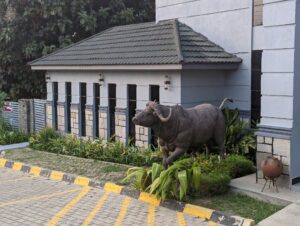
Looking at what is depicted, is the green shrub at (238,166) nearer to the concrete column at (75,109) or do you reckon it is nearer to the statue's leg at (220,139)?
the statue's leg at (220,139)

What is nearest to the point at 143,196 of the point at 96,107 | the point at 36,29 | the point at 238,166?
the point at 238,166

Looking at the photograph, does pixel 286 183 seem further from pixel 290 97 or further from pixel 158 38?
pixel 158 38

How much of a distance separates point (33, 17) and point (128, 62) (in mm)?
9154

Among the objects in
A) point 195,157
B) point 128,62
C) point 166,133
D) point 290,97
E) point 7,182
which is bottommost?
point 7,182

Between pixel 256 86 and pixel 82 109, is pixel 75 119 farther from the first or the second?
pixel 256 86

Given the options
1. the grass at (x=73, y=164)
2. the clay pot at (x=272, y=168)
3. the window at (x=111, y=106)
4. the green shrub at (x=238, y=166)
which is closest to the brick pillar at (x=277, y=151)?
the clay pot at (x=272, y=168)

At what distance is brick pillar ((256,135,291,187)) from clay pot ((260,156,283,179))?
1.03 ft

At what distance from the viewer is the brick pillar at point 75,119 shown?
574 inches

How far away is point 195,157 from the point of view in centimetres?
1015

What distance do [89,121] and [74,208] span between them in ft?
19.8

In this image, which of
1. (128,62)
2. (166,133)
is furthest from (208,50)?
(166,133)

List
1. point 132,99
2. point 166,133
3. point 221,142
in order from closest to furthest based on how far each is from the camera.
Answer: point 166,133, point 221,142, point 132,99

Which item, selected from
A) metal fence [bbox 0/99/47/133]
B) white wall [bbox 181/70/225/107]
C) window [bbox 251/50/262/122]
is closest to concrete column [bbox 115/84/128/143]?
white wall [bbox 181/70/225/107]

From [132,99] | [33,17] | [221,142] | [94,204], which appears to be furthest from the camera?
[33,17]
